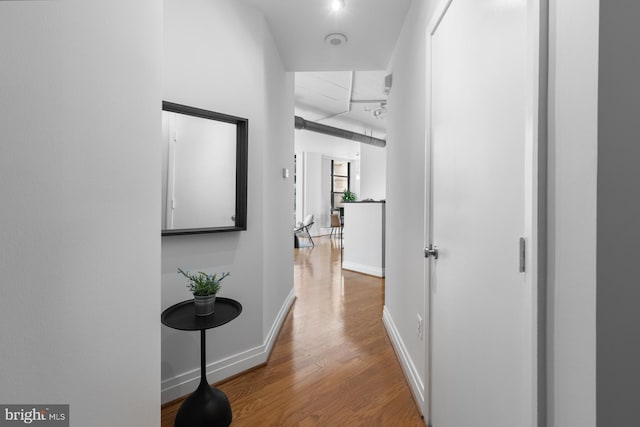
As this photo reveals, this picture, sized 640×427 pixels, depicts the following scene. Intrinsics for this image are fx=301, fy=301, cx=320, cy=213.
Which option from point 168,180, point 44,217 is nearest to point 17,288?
point 44,217

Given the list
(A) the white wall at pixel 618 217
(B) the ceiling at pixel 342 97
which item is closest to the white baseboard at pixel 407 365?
(A) the white wall at pixel 618 217

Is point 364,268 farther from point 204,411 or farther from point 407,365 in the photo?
point 204,411

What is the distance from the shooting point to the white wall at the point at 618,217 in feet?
1.83

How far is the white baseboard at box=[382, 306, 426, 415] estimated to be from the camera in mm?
1683

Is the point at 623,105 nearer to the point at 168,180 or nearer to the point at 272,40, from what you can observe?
the point at 168,180

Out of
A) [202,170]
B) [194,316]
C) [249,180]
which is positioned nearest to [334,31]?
[249,180]

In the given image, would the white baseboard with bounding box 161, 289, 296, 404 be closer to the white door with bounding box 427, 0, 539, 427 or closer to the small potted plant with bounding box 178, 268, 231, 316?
the small potted plant with bounding box 178, 268, 231, 316

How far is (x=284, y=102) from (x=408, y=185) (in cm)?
155

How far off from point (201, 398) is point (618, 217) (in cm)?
Result: 175

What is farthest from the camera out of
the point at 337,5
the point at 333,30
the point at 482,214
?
the point at 333,30

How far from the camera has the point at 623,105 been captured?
56 centimetres

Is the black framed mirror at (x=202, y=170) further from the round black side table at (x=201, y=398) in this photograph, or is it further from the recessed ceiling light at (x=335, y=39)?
the recessed ceiling light at (x=335, y=39)

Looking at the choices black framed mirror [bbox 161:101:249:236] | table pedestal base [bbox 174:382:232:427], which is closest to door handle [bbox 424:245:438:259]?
black framed mirror [bbox 161:101:249:236]

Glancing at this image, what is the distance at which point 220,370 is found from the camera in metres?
1.92
